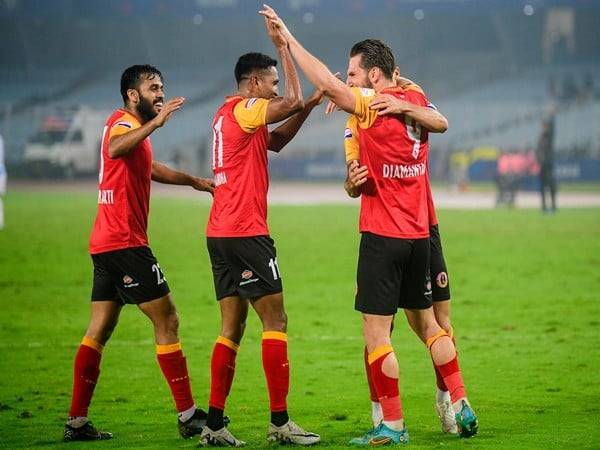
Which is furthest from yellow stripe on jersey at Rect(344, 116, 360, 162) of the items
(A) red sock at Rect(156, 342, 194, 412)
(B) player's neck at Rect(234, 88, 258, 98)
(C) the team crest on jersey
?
(A) red sock at Rect(156, 342, 194, 412)

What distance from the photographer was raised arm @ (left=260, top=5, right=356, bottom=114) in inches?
290

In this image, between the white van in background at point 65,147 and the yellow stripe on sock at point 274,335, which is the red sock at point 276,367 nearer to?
the yellow stripe on sock at point 274,335

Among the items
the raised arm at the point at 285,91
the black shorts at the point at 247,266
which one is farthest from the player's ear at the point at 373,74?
the black shorts at the point at 247,266

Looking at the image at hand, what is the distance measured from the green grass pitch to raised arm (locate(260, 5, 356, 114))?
207 cm

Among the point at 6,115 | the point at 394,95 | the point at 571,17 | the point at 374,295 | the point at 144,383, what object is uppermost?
the point at 571,17

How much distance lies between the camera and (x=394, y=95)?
762 cm

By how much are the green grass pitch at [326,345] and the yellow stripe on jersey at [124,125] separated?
195cm

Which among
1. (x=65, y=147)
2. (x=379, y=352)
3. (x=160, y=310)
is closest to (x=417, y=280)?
Result: (x=379, y=352)

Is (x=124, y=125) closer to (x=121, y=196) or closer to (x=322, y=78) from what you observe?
(x=121, y=196)

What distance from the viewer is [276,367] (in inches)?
306

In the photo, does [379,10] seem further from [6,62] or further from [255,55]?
[255,55]

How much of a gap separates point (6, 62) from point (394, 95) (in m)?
60.7

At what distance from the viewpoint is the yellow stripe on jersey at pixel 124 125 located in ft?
26.2

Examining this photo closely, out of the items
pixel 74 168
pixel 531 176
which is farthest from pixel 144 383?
pixel 74 168
